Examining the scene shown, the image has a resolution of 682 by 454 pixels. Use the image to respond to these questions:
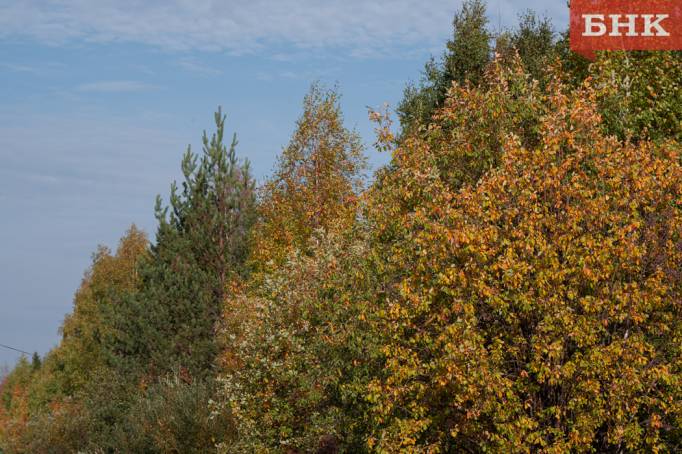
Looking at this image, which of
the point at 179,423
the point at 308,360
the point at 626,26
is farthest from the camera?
the point at 626,26

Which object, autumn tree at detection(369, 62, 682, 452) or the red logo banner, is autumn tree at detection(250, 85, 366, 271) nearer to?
the red logo banner

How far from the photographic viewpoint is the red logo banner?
3656 cm

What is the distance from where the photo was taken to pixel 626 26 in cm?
3847

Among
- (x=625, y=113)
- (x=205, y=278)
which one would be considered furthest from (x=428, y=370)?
(x=205, y=278)

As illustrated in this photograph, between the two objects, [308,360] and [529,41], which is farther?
[529,41]

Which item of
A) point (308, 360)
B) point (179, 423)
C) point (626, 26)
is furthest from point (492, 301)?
point (626, 26)

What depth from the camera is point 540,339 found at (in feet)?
62.6

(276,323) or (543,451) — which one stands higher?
(276,323)

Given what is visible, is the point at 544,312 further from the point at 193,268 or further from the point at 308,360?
the point at 193,268

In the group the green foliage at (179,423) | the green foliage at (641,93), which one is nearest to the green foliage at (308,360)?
the green foliage at (179,423)

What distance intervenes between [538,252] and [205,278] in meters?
31.9

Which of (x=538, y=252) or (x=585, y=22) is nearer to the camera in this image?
(x=538, y=252)

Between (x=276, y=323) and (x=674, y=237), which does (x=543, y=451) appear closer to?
(x=674, y=237)

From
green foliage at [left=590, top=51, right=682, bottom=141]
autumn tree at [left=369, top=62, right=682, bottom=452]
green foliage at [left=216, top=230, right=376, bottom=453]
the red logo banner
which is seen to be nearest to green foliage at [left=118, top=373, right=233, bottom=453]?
green foliage at [left=216, top=230, right=376, bottom=453]
